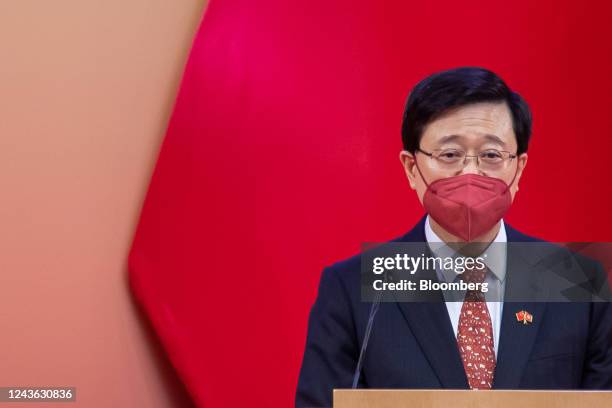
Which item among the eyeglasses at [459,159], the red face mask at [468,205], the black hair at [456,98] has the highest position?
the black hair at [456,98]

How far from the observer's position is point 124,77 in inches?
88.4

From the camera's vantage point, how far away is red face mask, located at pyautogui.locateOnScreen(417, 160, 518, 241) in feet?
6.63

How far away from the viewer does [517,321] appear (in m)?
1.83

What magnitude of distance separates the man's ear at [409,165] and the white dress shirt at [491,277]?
221 millimetres

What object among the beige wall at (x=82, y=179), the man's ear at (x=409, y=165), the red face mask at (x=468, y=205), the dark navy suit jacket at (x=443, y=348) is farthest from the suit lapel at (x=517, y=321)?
the beige wall at (x=82, y=179)

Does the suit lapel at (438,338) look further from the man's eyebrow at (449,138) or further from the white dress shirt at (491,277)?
the man's eyebrow at (449,138)

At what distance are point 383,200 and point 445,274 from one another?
409 mm

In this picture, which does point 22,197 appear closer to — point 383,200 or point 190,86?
point 190,86

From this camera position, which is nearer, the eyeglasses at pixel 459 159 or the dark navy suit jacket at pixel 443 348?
the dark navy suit jacket at pixel 443 348

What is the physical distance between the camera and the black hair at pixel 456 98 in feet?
6.88

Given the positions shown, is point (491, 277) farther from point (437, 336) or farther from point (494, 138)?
point (494, 138)

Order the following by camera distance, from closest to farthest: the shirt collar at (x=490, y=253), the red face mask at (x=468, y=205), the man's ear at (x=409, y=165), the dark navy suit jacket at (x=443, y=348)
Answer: the dark navy suit jacket at (x=443, y=348), the shirt collar at (x=490, y=253), the red face mask at (x=468, y=205), the man's ear at (x=409, y=165)

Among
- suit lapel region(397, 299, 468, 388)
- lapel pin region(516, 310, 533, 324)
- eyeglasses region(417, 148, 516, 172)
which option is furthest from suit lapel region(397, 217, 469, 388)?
eyeglasses region(417, 148, 516, 172)

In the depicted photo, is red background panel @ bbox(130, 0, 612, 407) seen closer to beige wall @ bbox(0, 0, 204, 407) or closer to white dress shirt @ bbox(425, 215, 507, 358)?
beige wall @ bbox(0, 0, 204, 407)
